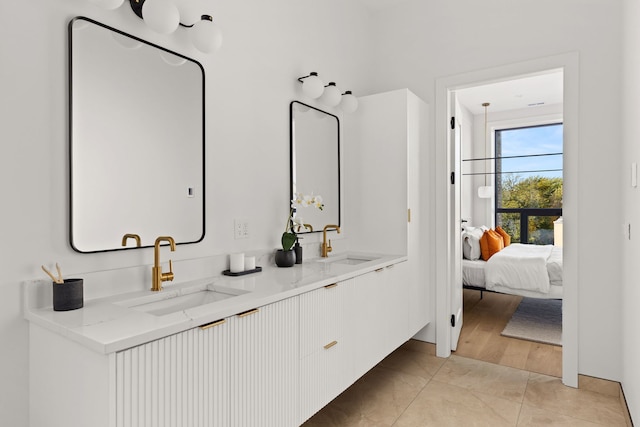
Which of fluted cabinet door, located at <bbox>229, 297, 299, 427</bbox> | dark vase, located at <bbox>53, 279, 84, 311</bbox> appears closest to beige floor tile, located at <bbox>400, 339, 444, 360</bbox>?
fluted cabinet door, located at <bbox>229, 297, 299, 427</bbox>

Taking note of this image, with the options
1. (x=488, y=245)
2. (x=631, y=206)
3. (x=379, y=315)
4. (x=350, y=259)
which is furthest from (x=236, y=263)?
(x=488, y=245)

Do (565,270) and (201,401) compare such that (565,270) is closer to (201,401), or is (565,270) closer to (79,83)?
(201,401)

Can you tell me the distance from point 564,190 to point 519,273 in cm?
164

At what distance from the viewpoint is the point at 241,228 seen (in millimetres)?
2068

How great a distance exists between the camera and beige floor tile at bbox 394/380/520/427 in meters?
2.07

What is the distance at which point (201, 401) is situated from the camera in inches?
48.9

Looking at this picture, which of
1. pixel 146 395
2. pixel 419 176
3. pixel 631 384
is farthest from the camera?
pixel 419 176

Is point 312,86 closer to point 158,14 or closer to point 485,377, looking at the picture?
point 158,14

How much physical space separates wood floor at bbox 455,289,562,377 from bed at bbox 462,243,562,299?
30 cm

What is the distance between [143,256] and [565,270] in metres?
2.47

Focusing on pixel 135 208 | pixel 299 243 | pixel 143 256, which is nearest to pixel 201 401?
pixel 143 256

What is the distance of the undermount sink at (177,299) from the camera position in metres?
1.47

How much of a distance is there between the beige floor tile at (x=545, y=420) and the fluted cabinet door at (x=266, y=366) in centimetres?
131


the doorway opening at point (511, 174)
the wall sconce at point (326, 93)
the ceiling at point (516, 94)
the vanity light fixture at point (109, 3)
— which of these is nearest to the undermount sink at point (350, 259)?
the wall sconce at point (326, 93)
